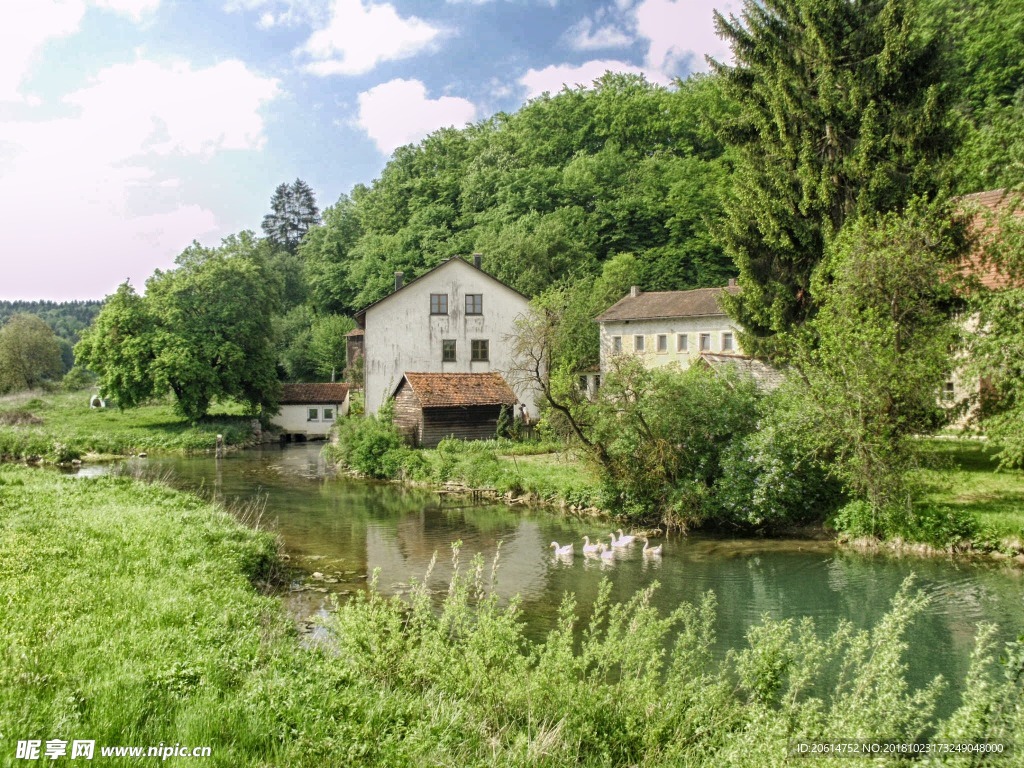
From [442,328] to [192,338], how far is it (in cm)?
1619

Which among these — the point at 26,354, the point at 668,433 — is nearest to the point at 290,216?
the point at 26,354

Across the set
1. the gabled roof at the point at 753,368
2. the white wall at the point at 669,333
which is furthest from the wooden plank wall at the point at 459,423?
the gabled roof at the point at 753,368

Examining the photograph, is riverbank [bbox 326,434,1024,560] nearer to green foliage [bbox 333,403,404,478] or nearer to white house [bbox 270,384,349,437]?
green foliage [bbox 333,403,404,478]

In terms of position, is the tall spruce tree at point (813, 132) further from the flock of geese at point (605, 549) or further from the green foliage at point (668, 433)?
the flock of geese at point (605, 549)

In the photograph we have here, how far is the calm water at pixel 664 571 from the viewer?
40.5 feet

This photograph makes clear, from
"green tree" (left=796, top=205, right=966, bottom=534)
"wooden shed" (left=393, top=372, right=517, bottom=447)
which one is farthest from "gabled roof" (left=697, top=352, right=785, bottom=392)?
"wooden shed" (left=393, top=372, right=517, bottom=447)

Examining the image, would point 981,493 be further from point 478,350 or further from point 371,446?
point 478,350

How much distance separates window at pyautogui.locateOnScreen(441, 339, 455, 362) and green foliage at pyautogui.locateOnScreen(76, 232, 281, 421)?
13.8m

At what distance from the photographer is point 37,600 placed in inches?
331

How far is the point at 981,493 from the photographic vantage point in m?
18.6

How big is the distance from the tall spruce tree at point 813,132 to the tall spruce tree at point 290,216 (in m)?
92.0

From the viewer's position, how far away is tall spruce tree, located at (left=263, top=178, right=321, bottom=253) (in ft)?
353

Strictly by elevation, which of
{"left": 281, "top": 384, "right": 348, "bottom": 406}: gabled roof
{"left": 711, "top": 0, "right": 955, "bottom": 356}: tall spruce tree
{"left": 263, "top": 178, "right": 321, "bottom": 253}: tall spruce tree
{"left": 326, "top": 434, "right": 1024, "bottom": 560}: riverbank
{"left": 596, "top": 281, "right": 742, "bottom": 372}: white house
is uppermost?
{"left": 263, "top": 178, "right": 321, "bottom": 253}: tall spruce tree

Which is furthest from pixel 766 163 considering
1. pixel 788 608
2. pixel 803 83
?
pixel 788 608
